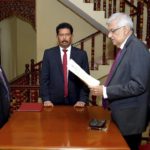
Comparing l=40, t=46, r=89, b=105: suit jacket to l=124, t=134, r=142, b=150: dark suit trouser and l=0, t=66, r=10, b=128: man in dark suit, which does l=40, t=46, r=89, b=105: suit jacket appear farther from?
l=124, t=134, r=142, b=150: dark suit trouser

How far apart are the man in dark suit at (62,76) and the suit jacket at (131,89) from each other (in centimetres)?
88

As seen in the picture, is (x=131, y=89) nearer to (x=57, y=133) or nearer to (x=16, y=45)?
(x=57, y=133)

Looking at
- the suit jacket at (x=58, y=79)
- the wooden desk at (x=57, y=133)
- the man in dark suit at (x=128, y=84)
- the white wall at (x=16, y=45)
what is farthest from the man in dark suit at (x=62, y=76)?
the white wall at (x=16, y=45)

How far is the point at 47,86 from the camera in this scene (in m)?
Result: 3.54

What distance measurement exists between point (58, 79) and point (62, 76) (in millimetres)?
54

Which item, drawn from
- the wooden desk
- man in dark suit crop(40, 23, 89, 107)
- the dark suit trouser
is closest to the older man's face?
the wooden desk

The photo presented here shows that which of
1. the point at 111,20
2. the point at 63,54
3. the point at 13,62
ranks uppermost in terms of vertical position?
the point at 111,20

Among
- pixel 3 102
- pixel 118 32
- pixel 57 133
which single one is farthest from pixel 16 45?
pixel 57 133

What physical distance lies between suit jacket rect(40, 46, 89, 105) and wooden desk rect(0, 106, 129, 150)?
0.62 metres

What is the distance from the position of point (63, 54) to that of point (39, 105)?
74cm

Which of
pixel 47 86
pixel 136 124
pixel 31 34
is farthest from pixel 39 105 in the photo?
pixel 31 34

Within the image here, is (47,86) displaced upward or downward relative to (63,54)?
downward

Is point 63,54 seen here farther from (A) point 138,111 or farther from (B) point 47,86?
(A) point 138,111

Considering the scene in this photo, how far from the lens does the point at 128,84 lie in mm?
2541
